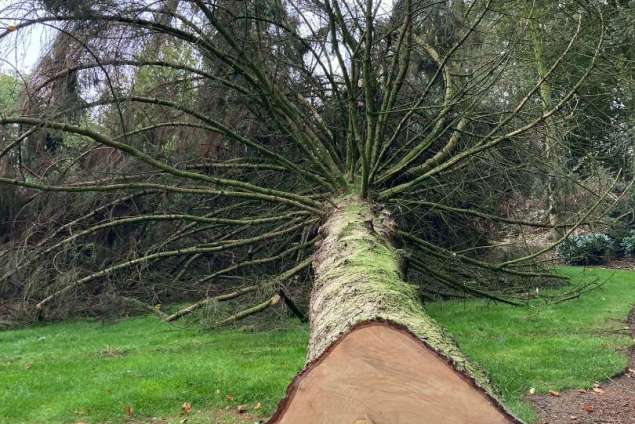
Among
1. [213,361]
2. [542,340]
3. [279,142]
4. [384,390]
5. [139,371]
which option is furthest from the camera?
[279,142]

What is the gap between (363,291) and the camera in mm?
2506

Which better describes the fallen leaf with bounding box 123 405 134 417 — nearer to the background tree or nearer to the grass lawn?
the grass lawn

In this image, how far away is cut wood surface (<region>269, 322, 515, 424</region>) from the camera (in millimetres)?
1529

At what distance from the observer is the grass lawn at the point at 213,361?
4.00 meters

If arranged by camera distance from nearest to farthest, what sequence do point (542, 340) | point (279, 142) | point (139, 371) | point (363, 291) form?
point (363, 291)
point (139, 371)
point (542, 340)
point (279, 142)

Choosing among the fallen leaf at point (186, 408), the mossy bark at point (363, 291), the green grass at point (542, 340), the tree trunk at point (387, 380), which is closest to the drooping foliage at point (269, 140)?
the green grass at point (542, 340)

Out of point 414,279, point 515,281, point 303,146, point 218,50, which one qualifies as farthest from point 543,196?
point 218,50

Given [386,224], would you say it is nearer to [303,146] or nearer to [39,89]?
[303,146]

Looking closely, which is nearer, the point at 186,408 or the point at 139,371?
the point at 186,408

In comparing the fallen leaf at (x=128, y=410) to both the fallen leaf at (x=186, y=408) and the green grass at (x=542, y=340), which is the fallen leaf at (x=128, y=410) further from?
the green grass at (x=542, y=340)

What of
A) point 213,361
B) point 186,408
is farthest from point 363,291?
point 213,361

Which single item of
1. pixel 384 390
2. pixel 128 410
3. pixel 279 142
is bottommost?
pixel 128 410

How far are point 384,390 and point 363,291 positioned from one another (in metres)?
0.94

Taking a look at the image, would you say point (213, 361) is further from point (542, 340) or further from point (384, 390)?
point (384, 390)
